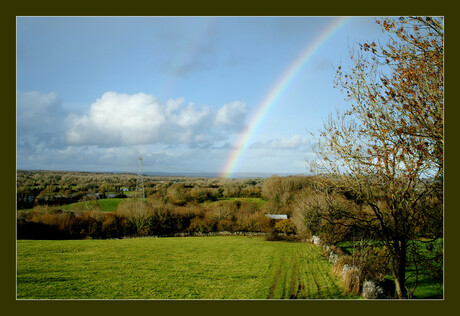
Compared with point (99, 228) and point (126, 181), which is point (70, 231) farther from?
point (126, 181)

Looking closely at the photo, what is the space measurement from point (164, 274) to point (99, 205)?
10.8m

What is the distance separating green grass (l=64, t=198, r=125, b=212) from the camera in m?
14.5

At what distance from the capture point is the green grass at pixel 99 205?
14.5m

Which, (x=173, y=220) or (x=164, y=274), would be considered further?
(x=173, y=220)

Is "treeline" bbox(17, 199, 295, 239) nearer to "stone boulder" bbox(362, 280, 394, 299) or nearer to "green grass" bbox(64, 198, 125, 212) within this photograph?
"green grass" bbox(64, 198, 125, 212)

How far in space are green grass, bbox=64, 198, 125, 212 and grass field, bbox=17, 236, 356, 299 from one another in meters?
3.67

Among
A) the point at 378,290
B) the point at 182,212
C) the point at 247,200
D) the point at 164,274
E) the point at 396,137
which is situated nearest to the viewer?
the point at 396,137

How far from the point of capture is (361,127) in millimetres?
5797

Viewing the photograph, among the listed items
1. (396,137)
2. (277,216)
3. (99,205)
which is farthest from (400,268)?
(99,205)

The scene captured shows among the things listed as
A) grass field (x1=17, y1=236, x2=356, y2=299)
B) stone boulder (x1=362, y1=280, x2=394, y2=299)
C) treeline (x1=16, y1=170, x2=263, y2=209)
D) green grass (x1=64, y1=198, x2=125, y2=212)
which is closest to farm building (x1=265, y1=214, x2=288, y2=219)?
treeline (x1=16, y1=170, x2=263, y2=209)

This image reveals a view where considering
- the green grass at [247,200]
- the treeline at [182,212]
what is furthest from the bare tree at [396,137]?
the green grass at [247,200]

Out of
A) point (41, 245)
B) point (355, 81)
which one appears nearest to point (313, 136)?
point (355, 81)

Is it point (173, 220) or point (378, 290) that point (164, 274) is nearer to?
point (378, 290)

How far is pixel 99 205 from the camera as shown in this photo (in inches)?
682
